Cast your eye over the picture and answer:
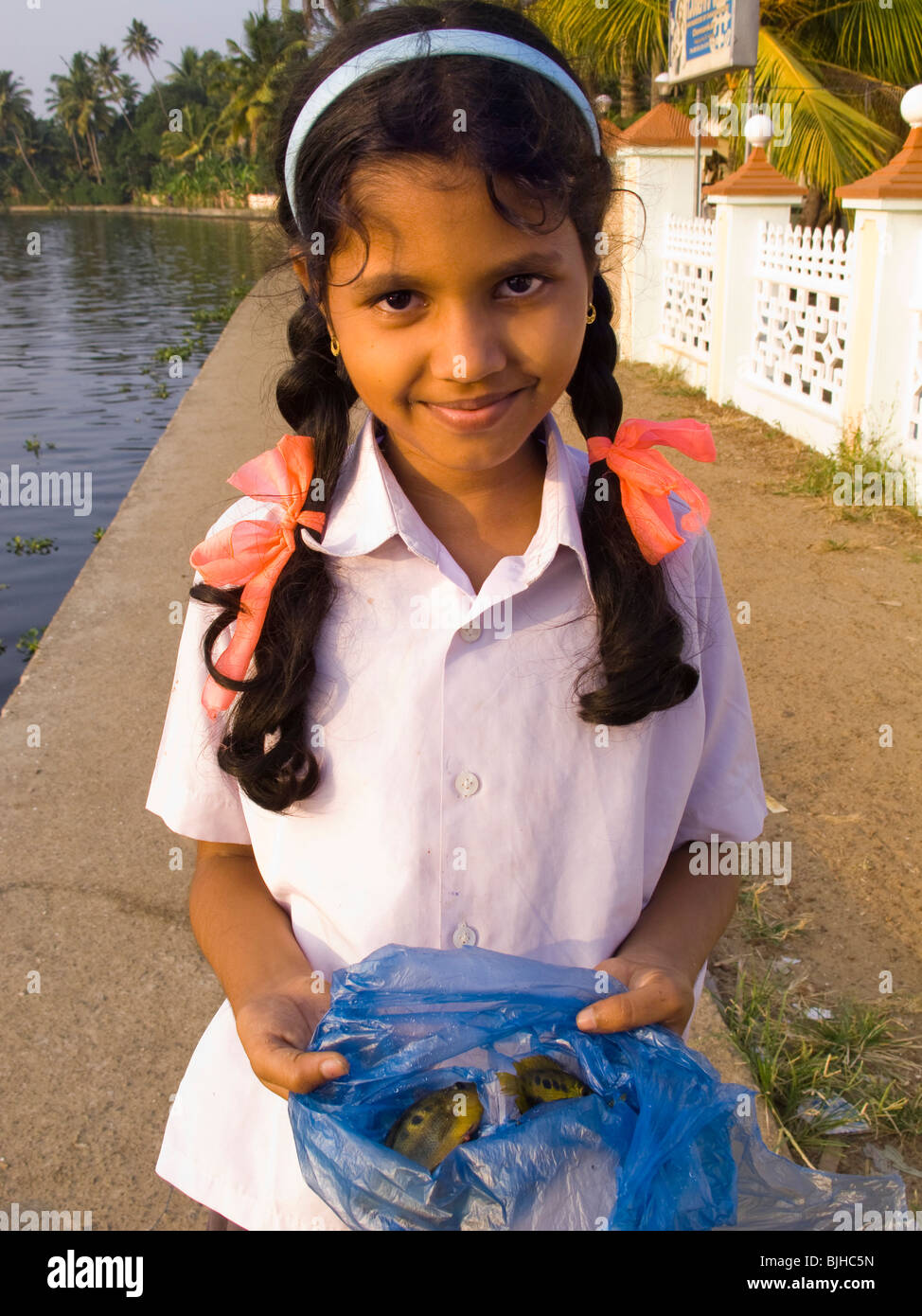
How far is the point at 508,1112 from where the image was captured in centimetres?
116

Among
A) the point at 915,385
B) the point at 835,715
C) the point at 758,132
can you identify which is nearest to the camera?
the point at 835,715

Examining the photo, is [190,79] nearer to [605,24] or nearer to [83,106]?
[83,106]

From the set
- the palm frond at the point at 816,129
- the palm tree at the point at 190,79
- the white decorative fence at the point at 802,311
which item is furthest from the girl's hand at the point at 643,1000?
the palm tree at the point at 190,79

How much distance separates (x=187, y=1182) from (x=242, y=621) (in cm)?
63

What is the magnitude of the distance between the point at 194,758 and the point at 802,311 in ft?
22.2

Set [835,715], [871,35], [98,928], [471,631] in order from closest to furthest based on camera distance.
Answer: [471,631], [98,928], [835,715], [871,35]

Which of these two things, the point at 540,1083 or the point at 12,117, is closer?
the point at 540,1083

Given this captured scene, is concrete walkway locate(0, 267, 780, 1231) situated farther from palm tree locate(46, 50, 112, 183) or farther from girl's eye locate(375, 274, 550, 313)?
palm tree locate(46, 50, 112, 183)

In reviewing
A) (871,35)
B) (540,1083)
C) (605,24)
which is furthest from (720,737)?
(605,24)

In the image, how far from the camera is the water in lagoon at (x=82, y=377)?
624 centimetres

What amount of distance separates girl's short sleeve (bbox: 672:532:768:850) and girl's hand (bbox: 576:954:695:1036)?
0.22m

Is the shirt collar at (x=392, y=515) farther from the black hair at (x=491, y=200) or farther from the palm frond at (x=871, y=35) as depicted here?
the palm frond at (x=871, y=35)

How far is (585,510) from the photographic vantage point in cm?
138

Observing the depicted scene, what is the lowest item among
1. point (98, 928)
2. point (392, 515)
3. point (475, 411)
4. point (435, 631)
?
point (98, 928)
